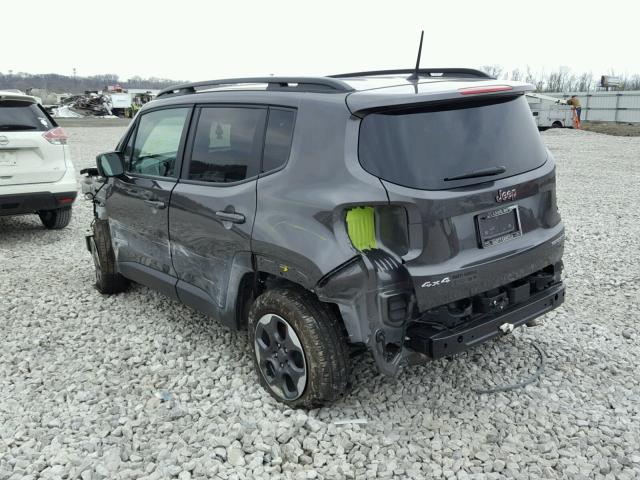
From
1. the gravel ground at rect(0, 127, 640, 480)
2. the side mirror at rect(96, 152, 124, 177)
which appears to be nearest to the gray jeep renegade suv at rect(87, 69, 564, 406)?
the gravel ground at rect(0, 127, 640, 480)

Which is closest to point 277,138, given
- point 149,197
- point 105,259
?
point 149,197

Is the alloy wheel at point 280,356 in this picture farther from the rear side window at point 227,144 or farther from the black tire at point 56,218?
the black tire at point 56,218

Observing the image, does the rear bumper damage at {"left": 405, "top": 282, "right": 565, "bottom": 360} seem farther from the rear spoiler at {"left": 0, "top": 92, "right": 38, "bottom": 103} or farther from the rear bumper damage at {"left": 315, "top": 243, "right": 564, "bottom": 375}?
the rear spoiler at {"left": 0, "top": 92, "right": 38, "bottom": 103}

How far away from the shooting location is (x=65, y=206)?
7.96m

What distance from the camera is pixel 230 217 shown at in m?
3.56

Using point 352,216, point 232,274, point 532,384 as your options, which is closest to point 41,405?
point 232,274

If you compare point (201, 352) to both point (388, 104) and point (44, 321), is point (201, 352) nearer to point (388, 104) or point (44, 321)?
point (44, 321)

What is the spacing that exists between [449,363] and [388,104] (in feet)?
6.17

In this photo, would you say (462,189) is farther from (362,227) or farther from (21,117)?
(21,117)

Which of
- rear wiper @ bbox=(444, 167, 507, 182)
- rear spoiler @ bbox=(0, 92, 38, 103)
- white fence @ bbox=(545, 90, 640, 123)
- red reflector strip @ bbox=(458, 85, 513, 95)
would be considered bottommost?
white fence @ bbox=(545, 90, 640, 123)

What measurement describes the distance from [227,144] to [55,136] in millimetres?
4809

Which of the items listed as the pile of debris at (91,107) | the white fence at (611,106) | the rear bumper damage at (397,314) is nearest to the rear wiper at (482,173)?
the rear bumper damage at (397,314)

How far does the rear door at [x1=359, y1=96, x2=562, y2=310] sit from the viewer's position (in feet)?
9.66

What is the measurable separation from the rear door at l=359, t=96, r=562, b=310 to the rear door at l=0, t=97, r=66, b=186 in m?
5.76
